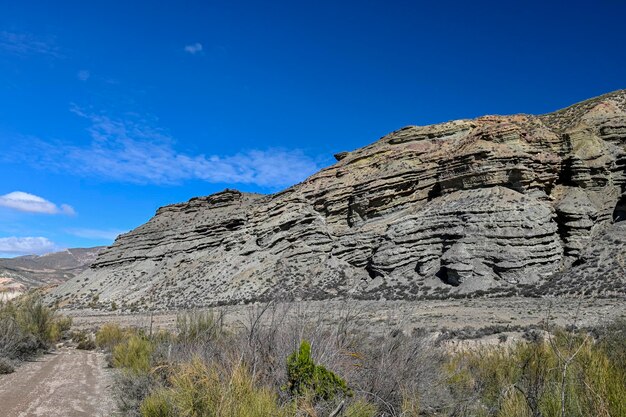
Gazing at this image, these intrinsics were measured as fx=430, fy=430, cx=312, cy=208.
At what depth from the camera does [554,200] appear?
3766 centimetres

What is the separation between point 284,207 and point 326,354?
4360cm

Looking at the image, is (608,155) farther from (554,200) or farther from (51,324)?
(51,324)

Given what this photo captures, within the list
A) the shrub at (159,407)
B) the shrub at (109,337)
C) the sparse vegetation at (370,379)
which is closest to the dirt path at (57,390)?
the sparse vegetation at (370,379)

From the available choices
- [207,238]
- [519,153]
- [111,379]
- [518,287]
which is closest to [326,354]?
[111,379]

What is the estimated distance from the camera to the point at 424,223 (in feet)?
124

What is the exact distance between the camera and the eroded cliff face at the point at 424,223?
3312cm

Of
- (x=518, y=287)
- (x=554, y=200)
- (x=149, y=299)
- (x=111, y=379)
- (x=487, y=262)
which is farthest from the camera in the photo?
(x=149, y=299)

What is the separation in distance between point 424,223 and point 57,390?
106 ft

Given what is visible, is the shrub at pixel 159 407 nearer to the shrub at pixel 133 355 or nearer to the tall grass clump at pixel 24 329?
the shrub at pixel 133 355

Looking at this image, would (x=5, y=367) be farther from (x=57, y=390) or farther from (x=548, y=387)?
Answer: (x=548, y=387)

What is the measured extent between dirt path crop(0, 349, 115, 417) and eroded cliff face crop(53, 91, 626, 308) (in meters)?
15.0

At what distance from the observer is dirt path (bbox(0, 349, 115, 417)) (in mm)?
7699

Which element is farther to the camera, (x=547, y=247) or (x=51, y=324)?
(x=547, y=247)

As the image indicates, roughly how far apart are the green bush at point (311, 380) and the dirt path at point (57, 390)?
12.8 ft
